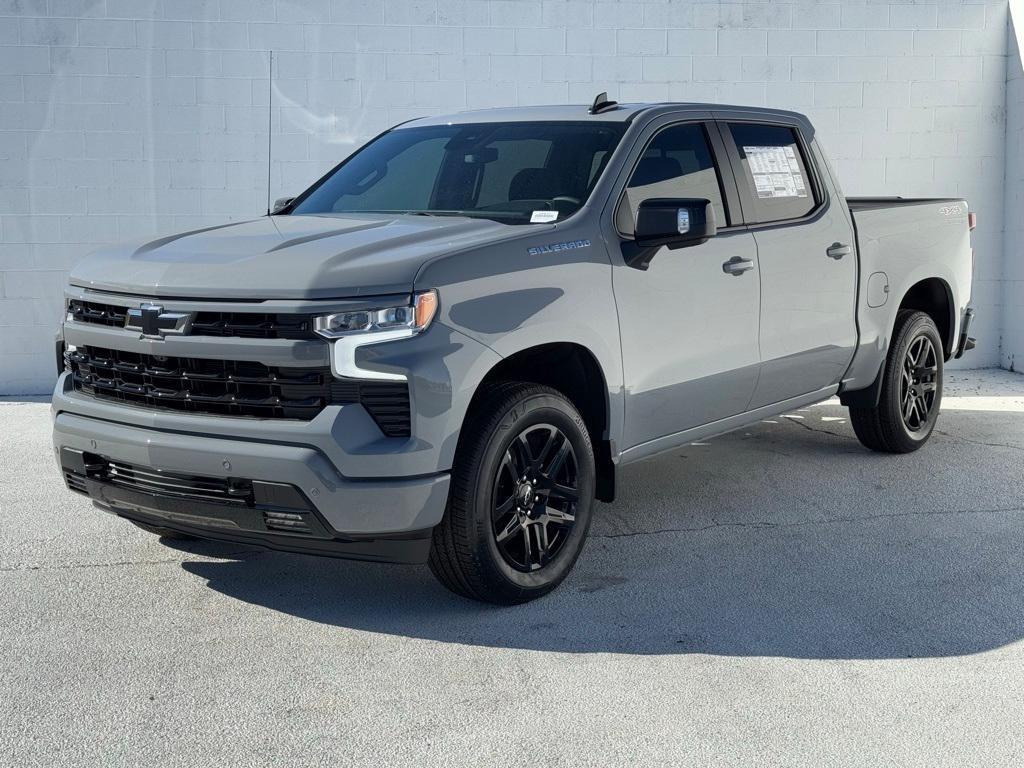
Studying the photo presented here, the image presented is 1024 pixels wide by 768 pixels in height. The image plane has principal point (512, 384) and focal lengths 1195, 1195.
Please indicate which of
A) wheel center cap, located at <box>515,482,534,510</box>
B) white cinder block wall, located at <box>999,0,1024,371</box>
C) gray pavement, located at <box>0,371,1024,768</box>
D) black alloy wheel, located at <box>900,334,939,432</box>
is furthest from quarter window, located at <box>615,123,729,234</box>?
white cinder block wall, located at <box>999,0,1024,371</box>

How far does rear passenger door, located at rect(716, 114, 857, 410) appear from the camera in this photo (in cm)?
555

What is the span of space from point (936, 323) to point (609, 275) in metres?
3.46

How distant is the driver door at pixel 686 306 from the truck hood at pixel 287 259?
68 cm

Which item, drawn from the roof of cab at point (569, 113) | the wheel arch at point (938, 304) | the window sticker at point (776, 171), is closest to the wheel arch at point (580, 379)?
the roof of cab at point (569, 113)

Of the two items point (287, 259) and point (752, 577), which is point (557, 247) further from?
point (752, 577)

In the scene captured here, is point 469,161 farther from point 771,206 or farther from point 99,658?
point 99,658

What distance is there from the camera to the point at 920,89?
10320mm

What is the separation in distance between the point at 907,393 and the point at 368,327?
4086mm

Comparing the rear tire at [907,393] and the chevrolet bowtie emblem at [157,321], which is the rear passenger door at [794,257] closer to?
the rear tire at [907,393]

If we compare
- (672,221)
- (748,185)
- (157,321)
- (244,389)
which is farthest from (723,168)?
(157,321)

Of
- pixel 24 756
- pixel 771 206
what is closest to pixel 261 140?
pixel 771 206

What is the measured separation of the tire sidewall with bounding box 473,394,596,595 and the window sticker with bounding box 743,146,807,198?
71.2 inches

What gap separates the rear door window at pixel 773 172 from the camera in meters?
5.64

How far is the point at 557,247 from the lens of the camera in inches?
175
